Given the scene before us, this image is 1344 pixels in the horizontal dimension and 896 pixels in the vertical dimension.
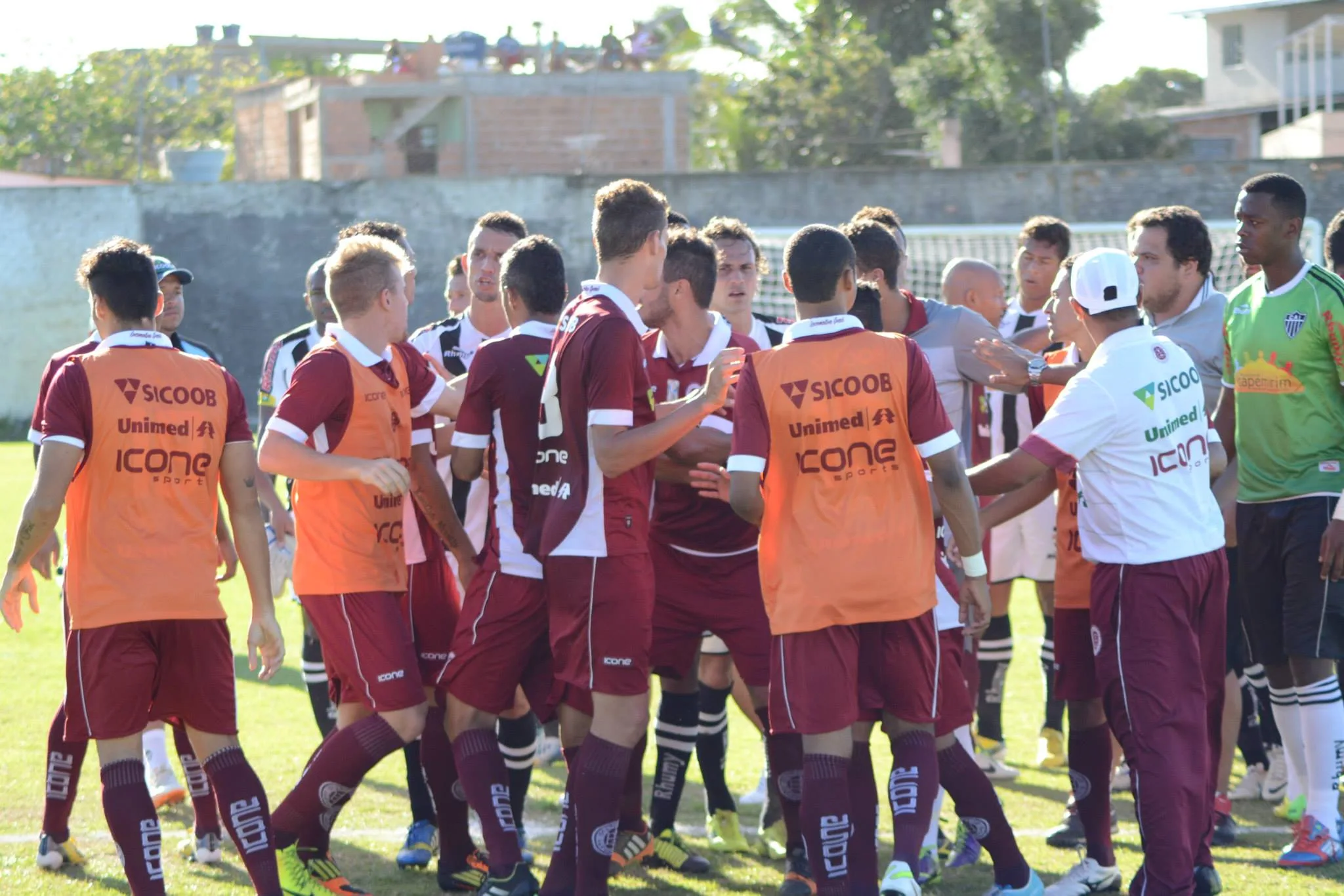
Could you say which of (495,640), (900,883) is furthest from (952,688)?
(495,640)

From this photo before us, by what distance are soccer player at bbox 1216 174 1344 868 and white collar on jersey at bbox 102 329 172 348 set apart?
4.14 m

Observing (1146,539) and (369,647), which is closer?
(1146,539)

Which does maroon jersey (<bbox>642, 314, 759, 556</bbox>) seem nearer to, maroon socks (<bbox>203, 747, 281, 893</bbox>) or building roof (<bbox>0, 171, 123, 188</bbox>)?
maroon socks (<bbox>203, 747, 281, 893</bbox>)

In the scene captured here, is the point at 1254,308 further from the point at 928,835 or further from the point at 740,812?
the point at 740,812

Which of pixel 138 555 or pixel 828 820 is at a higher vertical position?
pixel 138 555

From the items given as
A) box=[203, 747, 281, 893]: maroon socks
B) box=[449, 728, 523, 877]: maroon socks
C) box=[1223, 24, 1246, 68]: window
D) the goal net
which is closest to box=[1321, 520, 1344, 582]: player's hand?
box=[449, 728, 523, 877]: maroon socks

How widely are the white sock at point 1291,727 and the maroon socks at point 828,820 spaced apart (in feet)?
7.59

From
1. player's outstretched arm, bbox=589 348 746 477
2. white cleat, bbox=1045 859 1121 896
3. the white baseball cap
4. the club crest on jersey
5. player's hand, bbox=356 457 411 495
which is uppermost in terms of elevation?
the white baseball cap

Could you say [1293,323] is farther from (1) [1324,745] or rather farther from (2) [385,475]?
(2) [385,475]

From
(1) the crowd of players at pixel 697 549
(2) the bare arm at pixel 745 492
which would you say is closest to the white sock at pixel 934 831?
(1) the crowd of players at pixel 697 549

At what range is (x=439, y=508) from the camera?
573cm

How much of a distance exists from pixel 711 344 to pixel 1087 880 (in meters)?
2.42

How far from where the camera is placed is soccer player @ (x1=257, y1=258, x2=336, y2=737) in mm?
7215

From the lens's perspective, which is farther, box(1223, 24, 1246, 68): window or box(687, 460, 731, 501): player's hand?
box(1223, 24, 1246, 68): window
